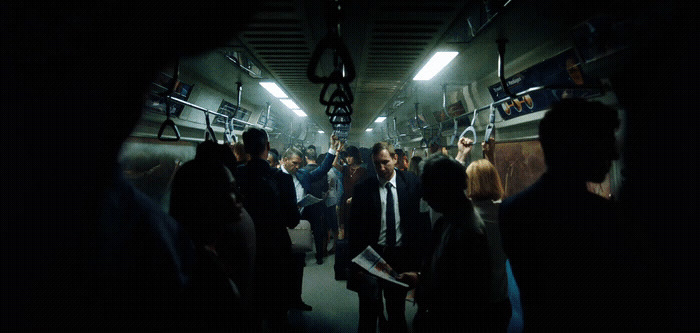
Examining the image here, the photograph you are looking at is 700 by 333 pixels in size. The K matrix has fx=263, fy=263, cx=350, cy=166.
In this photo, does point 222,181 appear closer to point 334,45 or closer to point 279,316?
point 334,45

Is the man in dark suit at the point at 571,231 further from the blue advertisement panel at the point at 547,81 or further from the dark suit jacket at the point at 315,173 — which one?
the dark suit jacket at the point at 315,173

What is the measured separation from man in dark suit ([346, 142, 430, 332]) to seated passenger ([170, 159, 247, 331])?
4.09 ft

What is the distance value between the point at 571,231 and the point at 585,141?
38 cm

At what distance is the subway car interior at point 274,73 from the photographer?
53 cm

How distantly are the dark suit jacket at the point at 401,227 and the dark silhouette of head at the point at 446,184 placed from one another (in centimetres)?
80

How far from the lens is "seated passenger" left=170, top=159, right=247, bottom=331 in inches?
41.1

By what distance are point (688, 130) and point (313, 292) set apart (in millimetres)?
3899

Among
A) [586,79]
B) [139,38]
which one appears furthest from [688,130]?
[139,38]

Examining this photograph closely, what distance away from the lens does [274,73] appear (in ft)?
11.4

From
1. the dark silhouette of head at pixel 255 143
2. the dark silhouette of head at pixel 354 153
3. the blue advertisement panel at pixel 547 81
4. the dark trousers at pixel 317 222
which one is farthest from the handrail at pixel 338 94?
the dark trousers at pixel 317 222

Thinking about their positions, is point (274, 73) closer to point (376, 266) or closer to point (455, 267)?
point (376, 266)

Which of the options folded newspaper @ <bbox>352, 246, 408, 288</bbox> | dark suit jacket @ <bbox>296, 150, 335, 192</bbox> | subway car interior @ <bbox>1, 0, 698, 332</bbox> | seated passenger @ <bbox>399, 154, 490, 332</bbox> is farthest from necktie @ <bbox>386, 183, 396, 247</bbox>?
dark suit jacket @ <bbox>296, 150, 335, 192</bbox>

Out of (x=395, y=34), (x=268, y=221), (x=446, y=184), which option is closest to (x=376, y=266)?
(x=446, y=184)

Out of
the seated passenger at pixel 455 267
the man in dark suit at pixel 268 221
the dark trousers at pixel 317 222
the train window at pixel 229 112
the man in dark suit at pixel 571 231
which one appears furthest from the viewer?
the train window at pixel 229 112
